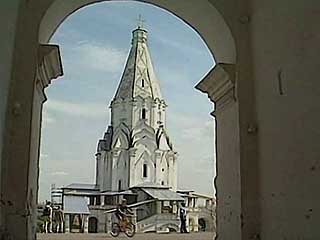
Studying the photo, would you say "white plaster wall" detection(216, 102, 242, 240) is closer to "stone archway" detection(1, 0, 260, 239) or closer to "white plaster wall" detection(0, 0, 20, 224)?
"stone archway" detection(1, 0, 260, 239)

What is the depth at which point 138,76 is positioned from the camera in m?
35.6

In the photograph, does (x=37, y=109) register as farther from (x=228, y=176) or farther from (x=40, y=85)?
(x=228, y=176)

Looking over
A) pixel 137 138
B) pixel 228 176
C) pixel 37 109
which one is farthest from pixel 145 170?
pixel 37 109

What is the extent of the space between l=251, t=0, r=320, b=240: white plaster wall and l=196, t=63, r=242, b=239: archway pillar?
0.33m

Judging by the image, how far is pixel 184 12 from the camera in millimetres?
6176

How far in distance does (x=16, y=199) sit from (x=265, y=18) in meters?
2.86

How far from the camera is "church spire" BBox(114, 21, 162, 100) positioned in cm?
3575

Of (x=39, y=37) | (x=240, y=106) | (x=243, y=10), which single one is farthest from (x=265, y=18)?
(x=39, y=37)

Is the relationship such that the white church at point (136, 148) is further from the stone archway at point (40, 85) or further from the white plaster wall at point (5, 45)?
the white plaster wall at point (5, 45)

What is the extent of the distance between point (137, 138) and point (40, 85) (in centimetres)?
3201

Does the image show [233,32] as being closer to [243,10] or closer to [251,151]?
[243,10]

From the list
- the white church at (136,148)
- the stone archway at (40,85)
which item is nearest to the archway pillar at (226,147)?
the stone archway at (40,85)

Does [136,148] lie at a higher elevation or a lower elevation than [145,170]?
higher

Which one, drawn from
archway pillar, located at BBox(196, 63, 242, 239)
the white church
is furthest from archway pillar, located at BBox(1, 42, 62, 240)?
the white church
